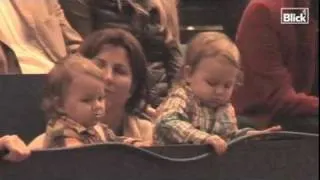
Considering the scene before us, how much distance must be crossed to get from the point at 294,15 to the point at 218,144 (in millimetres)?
390

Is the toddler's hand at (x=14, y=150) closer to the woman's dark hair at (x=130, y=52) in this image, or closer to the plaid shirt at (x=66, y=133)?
the plaid shirt at (x=66, y=133)

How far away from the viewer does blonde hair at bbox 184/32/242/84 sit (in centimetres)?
161

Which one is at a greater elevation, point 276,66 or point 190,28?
point 190,28

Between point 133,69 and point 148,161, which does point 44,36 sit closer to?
point 133,69

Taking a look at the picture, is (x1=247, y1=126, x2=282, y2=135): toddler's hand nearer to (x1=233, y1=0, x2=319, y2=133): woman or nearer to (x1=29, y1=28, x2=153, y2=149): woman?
(x1=233, y1=0, x2=319, y2=133): woman

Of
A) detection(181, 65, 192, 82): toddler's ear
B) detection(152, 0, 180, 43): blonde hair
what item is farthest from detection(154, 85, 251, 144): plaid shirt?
detection(152, 0, 180, 43): blonde hair

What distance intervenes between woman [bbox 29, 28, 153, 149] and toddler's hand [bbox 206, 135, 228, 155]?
0.12 meters

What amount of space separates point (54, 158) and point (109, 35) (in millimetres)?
304

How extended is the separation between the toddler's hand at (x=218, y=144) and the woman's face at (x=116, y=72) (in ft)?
0.59

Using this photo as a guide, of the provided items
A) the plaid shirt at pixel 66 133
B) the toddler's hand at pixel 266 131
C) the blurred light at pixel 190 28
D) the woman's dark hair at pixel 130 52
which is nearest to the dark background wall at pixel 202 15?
the blurred light at pixel 190 28

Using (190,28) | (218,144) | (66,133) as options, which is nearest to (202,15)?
(190,28)

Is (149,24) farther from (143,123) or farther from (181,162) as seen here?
(181,162)

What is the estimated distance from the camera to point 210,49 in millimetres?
1607

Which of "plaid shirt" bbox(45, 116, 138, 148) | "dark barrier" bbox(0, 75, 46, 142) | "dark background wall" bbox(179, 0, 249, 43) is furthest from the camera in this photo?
"dark background wall" bbox(179, 0, 249, 43)
